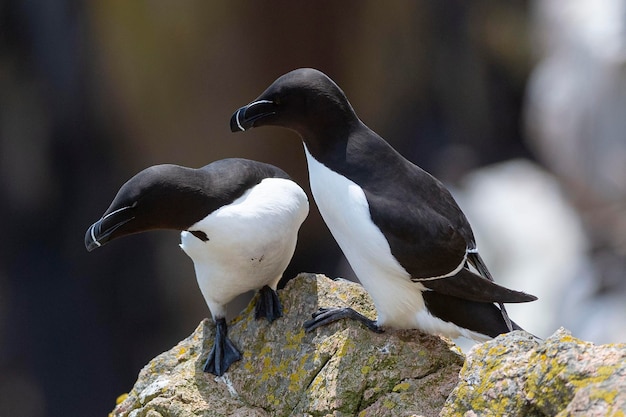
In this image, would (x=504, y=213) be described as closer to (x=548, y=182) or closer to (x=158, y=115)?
(x=548, y=182)

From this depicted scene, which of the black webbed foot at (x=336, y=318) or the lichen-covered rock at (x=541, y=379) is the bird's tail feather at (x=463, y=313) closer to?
the black webbed foot at (x=336, y=318)

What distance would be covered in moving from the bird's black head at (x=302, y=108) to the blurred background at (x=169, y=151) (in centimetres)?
562

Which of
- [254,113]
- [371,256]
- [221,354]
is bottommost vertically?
[221,354]

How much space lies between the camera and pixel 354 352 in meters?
2.66

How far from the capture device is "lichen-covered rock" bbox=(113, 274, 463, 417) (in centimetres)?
257

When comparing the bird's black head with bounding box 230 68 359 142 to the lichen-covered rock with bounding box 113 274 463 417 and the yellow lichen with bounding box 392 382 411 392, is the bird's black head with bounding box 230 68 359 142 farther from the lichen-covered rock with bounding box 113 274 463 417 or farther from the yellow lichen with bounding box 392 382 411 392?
the yellow lichen with bounding box 392 382 411 392

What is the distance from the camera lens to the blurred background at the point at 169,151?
8.30 metres

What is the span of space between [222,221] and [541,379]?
109 centimetres

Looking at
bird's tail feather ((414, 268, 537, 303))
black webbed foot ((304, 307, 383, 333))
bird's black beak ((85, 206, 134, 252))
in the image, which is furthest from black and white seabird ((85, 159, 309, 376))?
bird's tail feather ((414, 268, 537, 303))

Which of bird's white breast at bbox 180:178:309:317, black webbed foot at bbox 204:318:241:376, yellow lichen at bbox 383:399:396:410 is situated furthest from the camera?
black webbed foot at bbox 204:318:241:376

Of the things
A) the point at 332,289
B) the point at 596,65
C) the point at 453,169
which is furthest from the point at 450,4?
the point at 332,289

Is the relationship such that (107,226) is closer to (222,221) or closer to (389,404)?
(222,221)

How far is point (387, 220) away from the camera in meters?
2.52

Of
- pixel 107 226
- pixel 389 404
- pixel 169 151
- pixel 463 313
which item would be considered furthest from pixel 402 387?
pixel 169 151
